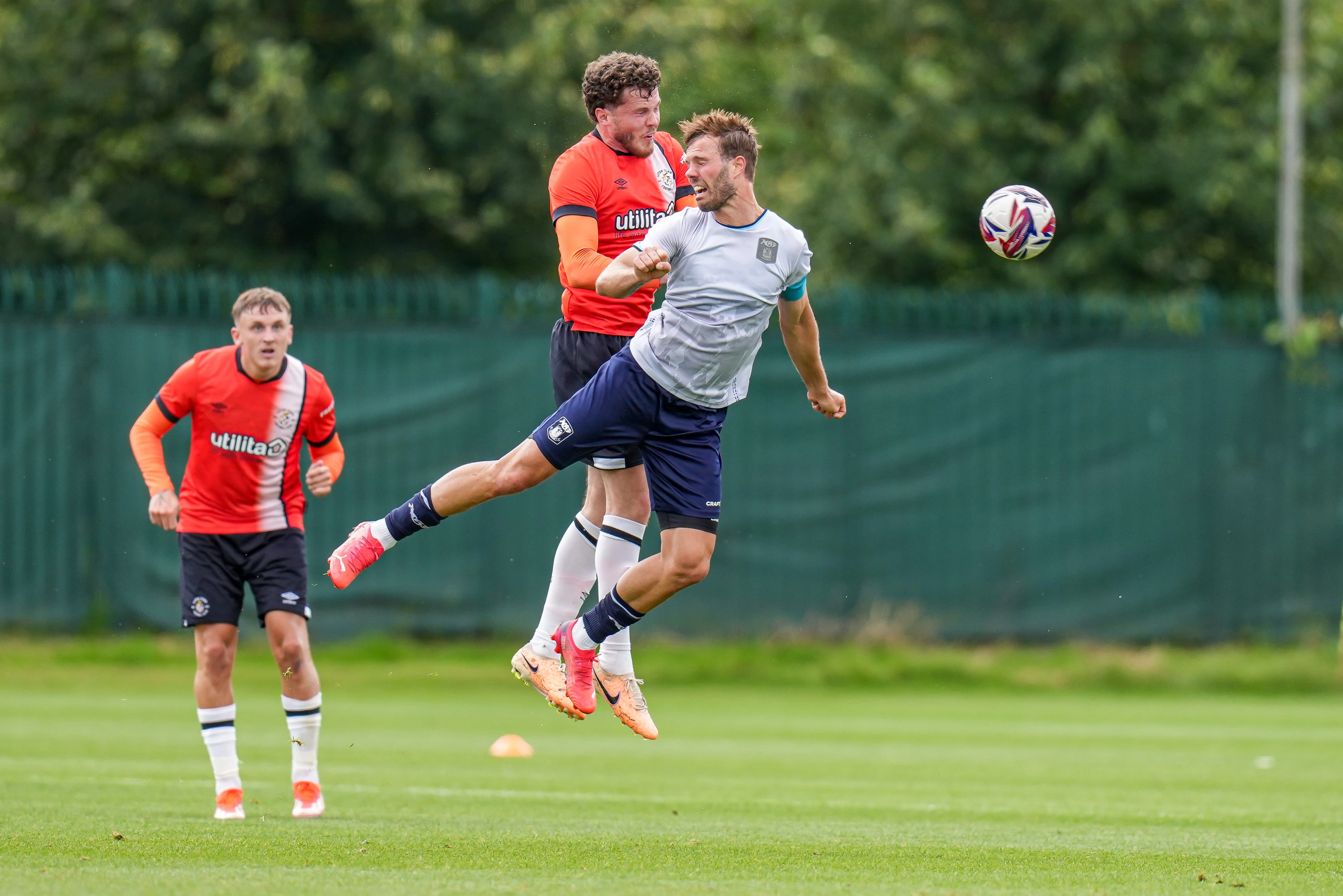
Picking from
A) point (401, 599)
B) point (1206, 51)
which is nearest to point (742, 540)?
point (401, 599)

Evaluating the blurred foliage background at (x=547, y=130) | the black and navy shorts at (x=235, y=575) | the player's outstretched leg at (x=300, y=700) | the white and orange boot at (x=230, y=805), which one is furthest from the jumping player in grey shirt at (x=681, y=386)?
the blurred foliage background at (x=547, y=130)

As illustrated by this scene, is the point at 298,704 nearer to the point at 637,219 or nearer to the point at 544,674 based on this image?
the point at 544,674

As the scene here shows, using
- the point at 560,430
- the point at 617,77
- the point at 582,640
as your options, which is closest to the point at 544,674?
the point at 582,640

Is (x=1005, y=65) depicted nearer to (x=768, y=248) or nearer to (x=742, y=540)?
(x=742, y=540)

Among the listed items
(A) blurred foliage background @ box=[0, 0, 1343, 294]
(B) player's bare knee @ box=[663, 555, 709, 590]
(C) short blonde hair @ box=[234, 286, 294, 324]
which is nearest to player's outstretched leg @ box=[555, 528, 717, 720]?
(B) player's bare knee @ box=[663, 555, 709, 590]

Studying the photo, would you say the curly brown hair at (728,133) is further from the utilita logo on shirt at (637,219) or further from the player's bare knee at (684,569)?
the player's bare knee at (684,569)

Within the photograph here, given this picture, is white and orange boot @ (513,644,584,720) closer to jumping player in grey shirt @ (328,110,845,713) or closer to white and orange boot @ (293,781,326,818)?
jumping player in grey shirt @ (328,110,845,713)

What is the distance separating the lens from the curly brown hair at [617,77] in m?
8.35

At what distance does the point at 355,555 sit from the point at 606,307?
1.72 metres

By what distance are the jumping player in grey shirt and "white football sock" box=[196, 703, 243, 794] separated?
131cm

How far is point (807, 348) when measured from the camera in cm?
870

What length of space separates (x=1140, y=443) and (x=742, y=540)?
408cm

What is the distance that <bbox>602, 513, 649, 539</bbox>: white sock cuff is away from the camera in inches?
358

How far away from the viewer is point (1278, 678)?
16.9 meters
